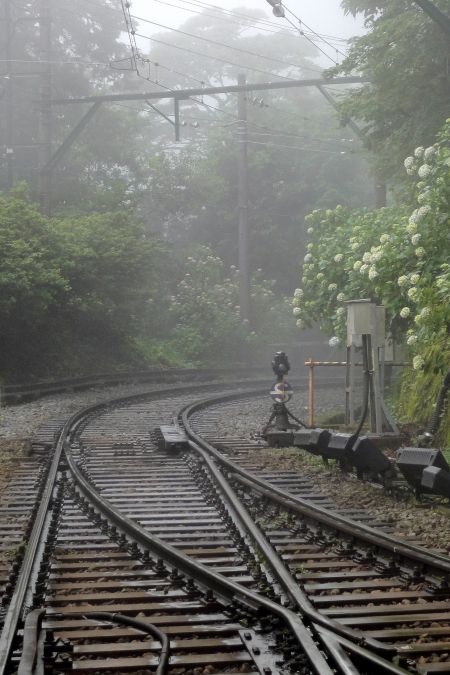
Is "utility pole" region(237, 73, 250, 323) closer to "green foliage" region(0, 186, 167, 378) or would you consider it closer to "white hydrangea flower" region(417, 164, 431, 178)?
"green foliage" region(0, 186, 167, 378)

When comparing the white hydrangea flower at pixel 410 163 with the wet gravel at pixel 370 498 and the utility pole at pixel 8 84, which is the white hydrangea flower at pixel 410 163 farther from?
the utility pole at pixel 8 84

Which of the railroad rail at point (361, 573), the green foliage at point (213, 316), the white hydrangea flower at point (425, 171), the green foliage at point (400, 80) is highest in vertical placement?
the green foliage at point (400, 80)

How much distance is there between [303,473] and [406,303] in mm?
5393

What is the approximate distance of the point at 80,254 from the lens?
1182 inches

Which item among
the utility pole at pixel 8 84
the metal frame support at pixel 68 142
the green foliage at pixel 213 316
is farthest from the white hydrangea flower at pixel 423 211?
the utility pole at pixel 8 84

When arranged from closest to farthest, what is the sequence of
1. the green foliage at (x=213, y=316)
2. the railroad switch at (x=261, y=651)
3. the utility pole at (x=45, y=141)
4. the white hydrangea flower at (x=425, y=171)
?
1. the railroad switch at (x=261, y=651)
2. the white hydrangea flower at (x=425, y=171)
3. the utility pole at (x=45, y=141)
4. the green foliage at (x=213, y=316)

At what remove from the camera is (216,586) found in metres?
6.57

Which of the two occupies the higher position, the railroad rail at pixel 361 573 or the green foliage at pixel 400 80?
the green foliage at pixel 400 80

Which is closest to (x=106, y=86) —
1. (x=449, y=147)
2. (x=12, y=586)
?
(x=449, y=147)

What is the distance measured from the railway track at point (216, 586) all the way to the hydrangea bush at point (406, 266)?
372 centimetres

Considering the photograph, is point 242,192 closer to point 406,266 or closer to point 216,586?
point 406,266

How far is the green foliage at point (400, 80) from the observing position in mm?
20391

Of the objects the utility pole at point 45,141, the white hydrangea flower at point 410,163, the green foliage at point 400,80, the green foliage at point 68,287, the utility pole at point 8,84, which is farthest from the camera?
the utility pole at point 8,84

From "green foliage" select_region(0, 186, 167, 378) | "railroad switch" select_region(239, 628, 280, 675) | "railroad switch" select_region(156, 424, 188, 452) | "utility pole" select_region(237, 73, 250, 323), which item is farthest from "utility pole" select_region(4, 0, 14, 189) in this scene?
"railroad switch" select_region(239, 628, 280, 675)
